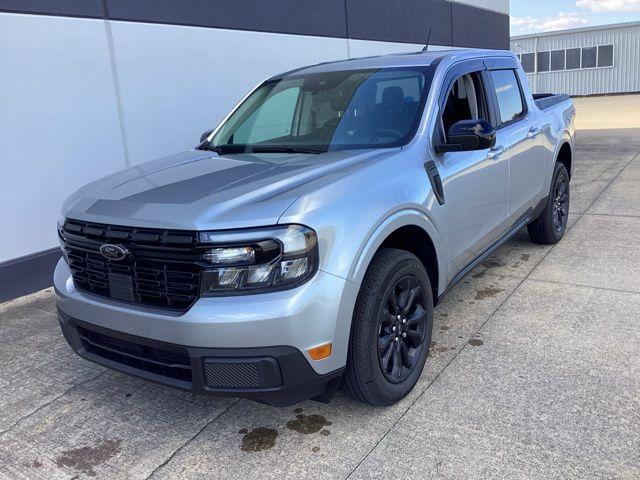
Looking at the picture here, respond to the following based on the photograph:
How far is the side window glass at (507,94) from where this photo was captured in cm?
464

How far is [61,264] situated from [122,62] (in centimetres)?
346

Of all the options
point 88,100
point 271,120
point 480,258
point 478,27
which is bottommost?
point 480,258

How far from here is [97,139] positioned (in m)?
5.90

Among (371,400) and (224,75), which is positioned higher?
(224,75)

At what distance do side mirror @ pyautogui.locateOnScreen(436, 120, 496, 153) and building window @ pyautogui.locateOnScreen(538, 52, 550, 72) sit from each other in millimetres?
32450

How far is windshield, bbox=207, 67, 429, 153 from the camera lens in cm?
363

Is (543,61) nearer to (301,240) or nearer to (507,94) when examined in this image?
(507,94)

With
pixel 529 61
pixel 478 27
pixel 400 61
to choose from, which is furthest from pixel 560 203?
pixel 529 61

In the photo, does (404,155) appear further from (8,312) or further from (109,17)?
(109,17)

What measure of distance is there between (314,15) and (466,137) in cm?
643

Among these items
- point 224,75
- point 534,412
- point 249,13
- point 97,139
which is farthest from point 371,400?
point 249,13

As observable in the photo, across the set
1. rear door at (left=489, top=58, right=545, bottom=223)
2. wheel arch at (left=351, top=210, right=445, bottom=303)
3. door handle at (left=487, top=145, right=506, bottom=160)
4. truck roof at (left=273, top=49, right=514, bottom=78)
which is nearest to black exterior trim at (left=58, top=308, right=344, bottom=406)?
wheel arch at (left=351, top=210, right=445, bottom=303)

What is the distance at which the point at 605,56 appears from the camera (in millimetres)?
30766

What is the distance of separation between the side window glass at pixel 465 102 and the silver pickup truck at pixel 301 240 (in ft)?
0.05
